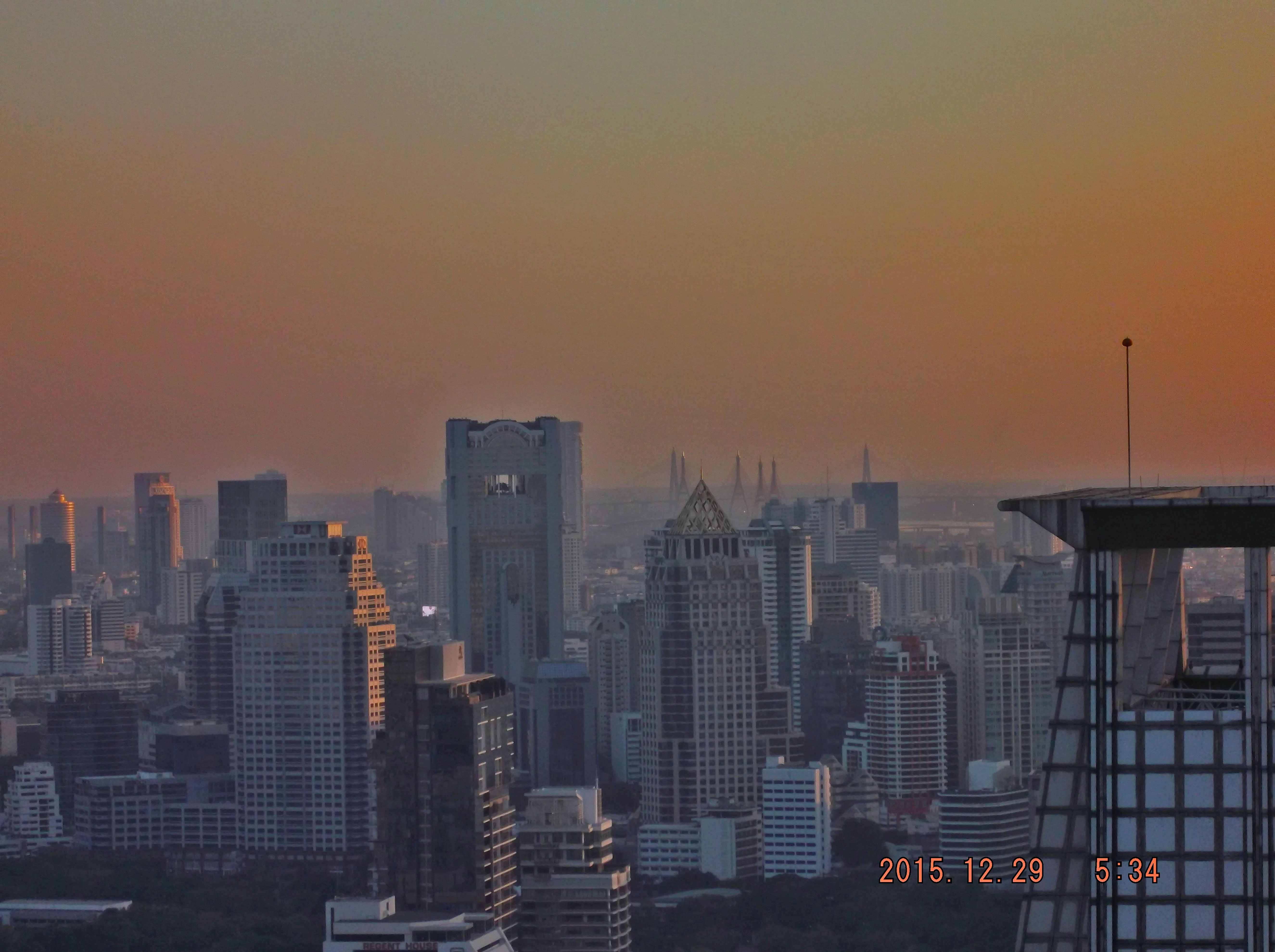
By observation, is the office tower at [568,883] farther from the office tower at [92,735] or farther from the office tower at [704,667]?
the office tower at [92,735]

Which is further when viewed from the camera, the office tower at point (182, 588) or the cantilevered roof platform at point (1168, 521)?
the office tower at point (182, 588)

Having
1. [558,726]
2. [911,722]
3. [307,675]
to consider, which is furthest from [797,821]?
[307,675]

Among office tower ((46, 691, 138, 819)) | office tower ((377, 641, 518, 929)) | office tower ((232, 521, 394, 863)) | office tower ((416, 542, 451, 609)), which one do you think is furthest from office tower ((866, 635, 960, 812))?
office tower ((46, 691, 138, 819))

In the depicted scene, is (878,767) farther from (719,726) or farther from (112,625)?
(112,625)

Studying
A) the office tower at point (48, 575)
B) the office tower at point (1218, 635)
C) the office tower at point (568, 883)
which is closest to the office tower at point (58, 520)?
the office tower at point (48, 575)

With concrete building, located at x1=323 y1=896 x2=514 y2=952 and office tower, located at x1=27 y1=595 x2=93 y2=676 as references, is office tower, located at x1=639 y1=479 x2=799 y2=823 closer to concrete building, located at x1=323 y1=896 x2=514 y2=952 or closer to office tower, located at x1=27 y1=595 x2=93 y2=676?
concrete building, located at x1=323 y1=896 x2=514 y2=952
